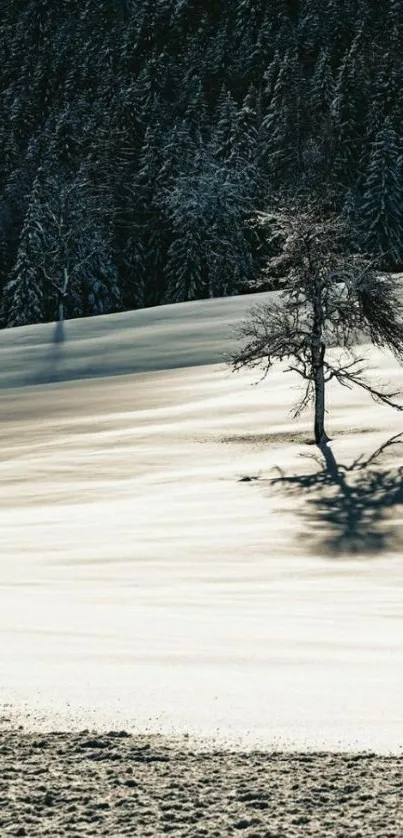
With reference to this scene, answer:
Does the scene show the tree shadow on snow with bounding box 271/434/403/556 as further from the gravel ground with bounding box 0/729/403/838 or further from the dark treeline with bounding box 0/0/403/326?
the dark treeline with bounding box 0/0/403/326

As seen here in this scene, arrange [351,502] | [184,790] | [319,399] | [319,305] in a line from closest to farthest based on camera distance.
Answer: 1. [184,790]
2. [351,502]
3. [319,305]
4. [319,399]

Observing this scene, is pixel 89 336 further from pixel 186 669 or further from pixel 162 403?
pixel 186 669

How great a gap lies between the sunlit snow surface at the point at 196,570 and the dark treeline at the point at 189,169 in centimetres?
1848

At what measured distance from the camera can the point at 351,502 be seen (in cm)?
1881

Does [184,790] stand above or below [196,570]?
above

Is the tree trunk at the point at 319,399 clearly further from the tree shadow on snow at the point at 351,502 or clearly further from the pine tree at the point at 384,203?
the pine tree at the point at 384,203

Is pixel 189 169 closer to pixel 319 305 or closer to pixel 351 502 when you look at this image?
pixel 319 305

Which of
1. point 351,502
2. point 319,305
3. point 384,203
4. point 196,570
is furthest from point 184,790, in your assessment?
point 384,203

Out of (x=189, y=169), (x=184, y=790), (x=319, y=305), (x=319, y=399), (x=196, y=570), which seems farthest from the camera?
(x=189, y=169)

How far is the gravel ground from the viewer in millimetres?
3838

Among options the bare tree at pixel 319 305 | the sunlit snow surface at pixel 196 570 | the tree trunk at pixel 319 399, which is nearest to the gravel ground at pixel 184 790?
the sunlit snow surface at pixel 196 570

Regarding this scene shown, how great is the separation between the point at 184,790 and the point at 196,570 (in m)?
8.15

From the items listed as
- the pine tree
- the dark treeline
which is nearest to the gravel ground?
the dark treeline

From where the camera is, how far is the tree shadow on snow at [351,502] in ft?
50.9
